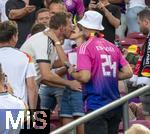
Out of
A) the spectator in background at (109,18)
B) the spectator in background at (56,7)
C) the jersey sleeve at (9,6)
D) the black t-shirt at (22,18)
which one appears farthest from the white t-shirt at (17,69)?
the jersey sleeve at (9,6)

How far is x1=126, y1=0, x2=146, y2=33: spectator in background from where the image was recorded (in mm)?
14453

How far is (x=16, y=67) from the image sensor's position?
8.76 metres

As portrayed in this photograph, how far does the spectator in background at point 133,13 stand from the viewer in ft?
47.4

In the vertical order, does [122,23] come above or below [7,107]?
below

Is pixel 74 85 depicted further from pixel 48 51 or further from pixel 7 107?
pixel 7 107

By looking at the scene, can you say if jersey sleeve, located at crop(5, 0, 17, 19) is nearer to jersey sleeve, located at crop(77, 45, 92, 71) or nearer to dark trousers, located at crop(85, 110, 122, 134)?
jersey sleeve, located at crop(77, 45, 92, 71)

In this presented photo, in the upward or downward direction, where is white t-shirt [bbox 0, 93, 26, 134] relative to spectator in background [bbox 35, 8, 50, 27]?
upward

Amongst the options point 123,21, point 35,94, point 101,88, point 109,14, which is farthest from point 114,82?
point 123,21

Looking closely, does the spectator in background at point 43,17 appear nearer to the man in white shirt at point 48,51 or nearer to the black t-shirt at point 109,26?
the black t-shirt at point 109,26

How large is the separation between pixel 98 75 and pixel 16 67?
0.91 metres

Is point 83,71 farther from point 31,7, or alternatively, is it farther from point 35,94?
point 31,7

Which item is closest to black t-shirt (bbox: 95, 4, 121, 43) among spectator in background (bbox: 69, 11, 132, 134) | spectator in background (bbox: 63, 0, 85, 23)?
spectator in background (bbox: 63, 0, 85, 23)

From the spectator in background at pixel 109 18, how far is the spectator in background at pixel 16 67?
417cm

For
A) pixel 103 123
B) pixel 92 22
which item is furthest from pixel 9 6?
pixel 103 123
